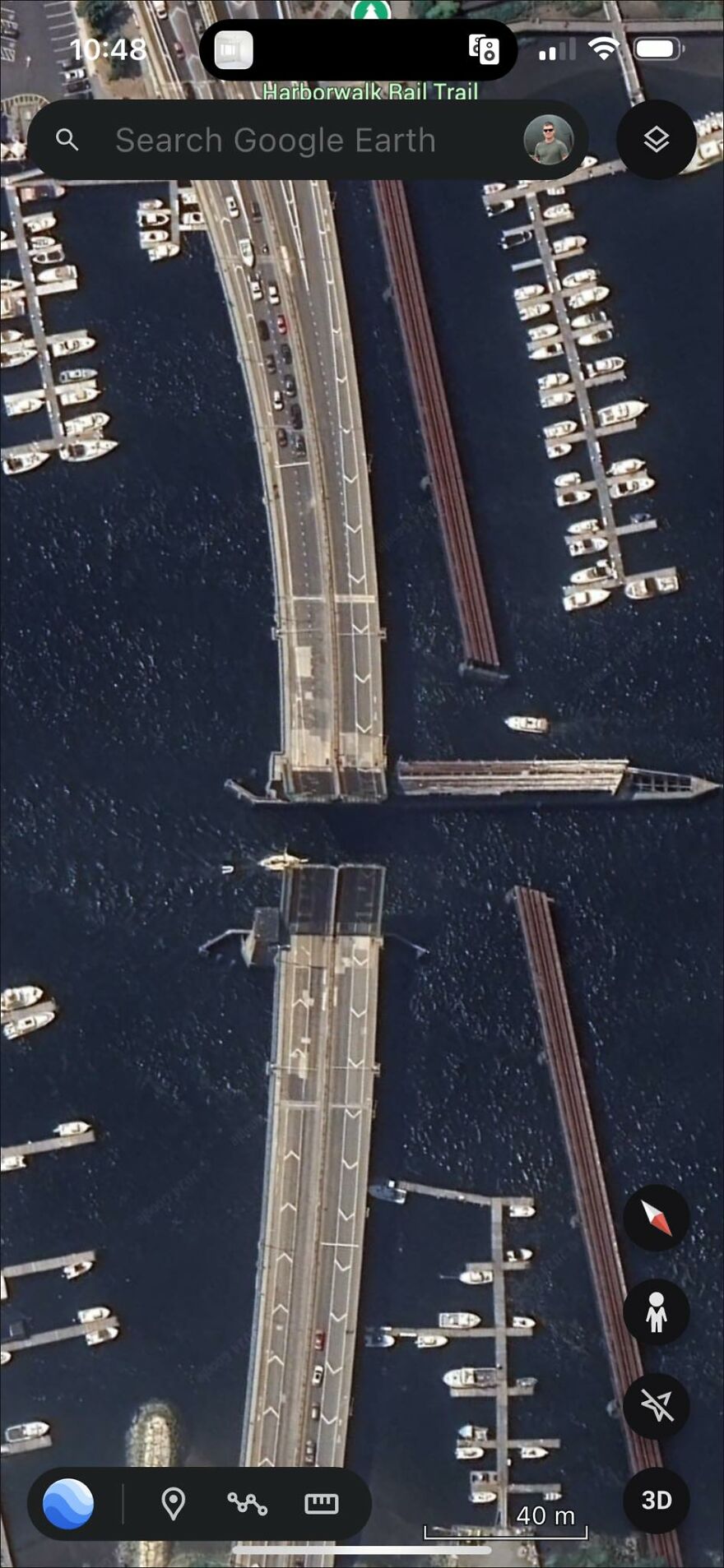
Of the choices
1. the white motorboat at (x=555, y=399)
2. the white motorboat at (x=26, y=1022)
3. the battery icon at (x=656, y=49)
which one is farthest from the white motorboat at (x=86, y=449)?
the battery icon at (x=656, y=49)

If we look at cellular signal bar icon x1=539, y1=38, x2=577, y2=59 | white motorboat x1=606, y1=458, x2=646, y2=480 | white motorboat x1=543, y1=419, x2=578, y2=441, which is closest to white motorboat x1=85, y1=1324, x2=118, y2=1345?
white motorboat x1=606, y1=458, x2=646, y2=480

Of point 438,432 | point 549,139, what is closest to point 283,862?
point 438,432

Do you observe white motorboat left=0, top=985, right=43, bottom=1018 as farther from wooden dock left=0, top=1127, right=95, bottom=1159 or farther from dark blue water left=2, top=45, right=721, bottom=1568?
wooden dock left=0, top=1127, right=95, bottom=1159

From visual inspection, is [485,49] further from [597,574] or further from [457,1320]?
[457,1320]

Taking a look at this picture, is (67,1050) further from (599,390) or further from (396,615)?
(599,390)

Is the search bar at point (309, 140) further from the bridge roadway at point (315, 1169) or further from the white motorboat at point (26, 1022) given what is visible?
the white motorboat at point (26, 1022)
